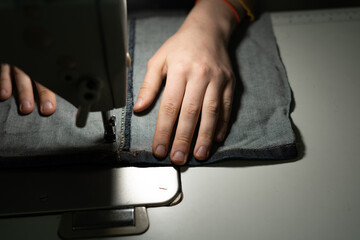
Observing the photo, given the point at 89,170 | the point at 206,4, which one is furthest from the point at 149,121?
the point at 206,4

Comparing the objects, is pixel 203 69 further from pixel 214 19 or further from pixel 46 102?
pixel 46 102

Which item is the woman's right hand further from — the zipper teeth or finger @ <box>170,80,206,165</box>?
finger @ <box>170,80,206,165</box>

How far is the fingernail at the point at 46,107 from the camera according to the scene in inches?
33.2

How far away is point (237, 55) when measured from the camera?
1.02 meters

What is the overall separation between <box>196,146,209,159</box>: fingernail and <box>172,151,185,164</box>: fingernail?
0.12 feet

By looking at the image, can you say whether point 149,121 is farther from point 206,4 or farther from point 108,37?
point 206,4

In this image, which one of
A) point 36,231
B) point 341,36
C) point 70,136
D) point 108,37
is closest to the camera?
point 108,37

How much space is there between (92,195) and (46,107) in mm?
276

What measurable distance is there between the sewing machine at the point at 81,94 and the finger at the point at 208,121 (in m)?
0.08

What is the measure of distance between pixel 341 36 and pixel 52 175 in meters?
0.95

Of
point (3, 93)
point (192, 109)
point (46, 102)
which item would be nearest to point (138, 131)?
point (192, 109)

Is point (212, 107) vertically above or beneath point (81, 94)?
beneath

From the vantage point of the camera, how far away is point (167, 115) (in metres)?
0.81

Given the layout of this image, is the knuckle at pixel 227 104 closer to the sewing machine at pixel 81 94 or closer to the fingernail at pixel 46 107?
the sewing machine at pixel 81 94
